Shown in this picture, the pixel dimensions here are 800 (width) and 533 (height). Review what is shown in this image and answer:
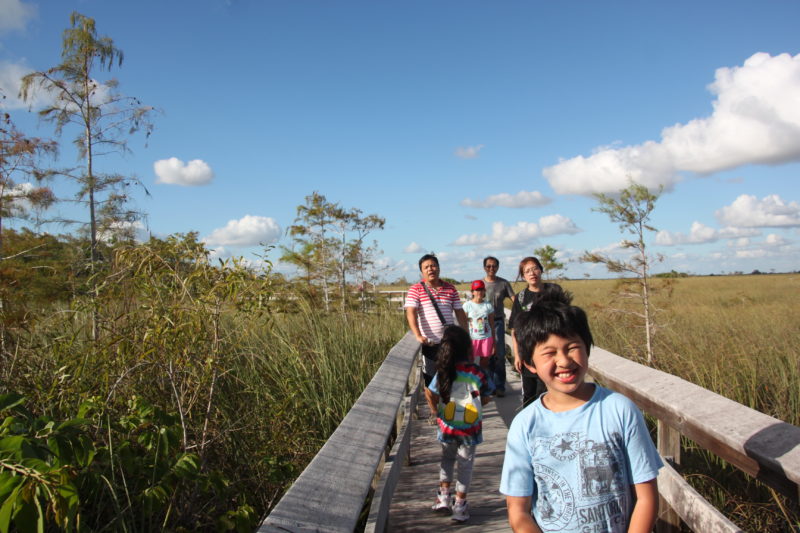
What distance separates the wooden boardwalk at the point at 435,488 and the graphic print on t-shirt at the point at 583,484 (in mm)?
1844

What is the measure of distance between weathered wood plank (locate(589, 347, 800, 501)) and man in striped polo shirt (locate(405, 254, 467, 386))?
8.38ft

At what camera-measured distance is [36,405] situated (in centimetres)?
310

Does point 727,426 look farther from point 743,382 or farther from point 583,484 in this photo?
point 743,382

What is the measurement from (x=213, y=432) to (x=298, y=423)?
55.6 inches

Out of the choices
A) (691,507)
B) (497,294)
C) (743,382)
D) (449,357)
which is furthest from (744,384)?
(497,294)

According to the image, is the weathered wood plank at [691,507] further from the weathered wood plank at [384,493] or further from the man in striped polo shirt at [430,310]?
the man in striped polo shirt at [430,310]

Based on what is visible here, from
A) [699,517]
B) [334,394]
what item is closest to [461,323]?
[334,394]

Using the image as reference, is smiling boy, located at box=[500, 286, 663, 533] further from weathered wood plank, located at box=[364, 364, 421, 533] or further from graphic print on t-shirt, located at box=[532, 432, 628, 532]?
weathered wood plank, located at box=[364, 364, 421, 533]

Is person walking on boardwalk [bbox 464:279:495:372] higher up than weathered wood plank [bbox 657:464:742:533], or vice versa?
person walking on boardwalk [bbox 464:279:495:372]

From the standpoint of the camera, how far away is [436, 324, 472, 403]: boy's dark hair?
14.8 ft

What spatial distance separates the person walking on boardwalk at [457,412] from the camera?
4.18 metres

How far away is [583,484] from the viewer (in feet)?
7.02

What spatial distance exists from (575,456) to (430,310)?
3.95 m

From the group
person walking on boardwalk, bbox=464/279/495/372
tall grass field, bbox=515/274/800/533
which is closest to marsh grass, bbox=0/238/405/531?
tall grass field, bbox=515/274/800/533
